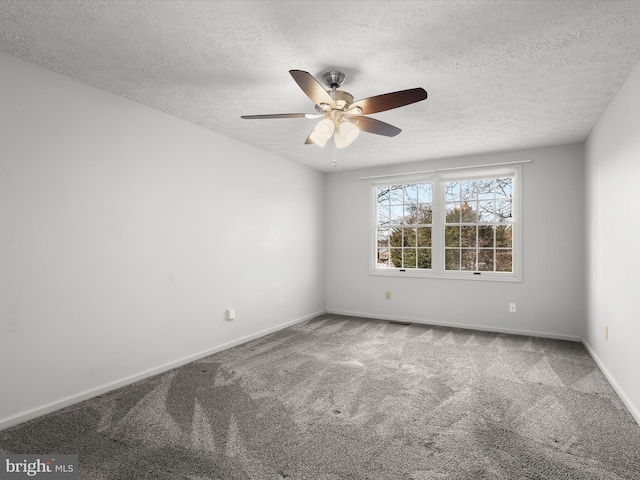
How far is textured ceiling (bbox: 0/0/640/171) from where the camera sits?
6.16ft

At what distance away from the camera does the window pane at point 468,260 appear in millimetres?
4965

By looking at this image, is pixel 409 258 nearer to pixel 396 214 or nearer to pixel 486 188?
pixel 396 214

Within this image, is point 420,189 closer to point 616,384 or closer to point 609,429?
point 616,384

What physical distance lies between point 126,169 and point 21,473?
Result: 213 centimetres

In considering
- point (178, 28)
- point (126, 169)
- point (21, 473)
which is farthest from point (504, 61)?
point (21, 473)

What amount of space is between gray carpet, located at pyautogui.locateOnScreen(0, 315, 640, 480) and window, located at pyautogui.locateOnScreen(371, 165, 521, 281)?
1547 millimetres

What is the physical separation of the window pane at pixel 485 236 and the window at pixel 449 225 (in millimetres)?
12

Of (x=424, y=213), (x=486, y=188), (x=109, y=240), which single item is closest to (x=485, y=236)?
(x=486, y=188)

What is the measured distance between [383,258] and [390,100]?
141 inches

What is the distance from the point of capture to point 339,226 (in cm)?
582

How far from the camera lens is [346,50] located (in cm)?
223

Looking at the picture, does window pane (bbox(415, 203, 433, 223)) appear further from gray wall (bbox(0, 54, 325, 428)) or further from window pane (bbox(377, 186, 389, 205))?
gray wall (bbox(0, 54, 325, 428))

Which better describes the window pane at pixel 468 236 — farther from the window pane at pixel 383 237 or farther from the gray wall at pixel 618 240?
the gray wall at pixel 618 240

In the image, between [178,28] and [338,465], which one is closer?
[338,465]
